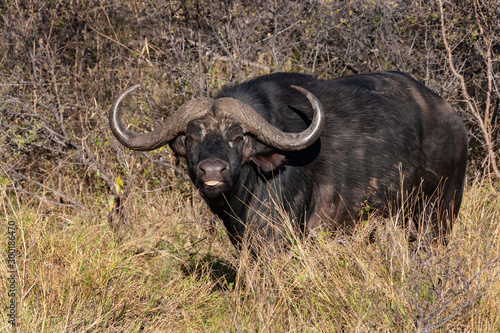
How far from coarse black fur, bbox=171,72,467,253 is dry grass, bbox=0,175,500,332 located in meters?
0.26

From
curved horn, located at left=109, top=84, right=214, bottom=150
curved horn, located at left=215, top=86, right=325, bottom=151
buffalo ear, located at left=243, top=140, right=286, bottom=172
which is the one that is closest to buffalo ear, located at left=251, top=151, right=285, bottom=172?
buffalo ear, located at left=243, top=140, right=286, bottom=172

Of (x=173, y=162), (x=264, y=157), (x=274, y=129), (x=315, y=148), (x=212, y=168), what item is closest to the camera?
(x=212, y=168)

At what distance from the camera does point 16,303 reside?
3.39 metres

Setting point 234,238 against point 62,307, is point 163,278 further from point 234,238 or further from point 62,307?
point 62,307

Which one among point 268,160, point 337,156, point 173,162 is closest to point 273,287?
point 268,160

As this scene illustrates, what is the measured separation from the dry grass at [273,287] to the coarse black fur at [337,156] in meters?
0.26

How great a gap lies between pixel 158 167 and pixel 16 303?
9.00 feet

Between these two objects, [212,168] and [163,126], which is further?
[163,126]

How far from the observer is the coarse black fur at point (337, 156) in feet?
13.2

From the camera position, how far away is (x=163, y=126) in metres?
4.09

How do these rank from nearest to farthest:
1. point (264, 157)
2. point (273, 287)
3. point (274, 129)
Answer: point (273, 287) → point (274, 129) → point (264, 157)

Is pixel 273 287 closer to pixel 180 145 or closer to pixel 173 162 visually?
pixel 180 145

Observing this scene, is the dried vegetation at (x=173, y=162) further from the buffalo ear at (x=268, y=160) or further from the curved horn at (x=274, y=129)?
the curved horn at (x=274, y=129)

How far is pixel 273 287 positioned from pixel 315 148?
3.57ft
